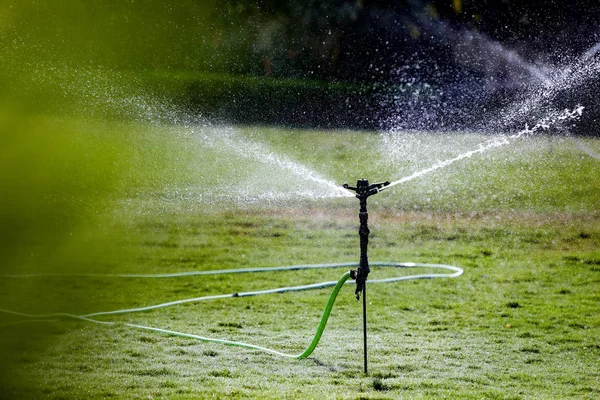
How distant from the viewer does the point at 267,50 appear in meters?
22.5

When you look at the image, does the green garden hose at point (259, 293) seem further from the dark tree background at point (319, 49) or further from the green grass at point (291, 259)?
the dark tree background at point (319, 49)

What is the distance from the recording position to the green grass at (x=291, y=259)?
5.60 metres

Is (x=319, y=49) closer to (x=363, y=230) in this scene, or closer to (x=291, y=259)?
(x=291, y=259)

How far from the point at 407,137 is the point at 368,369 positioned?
12389mm

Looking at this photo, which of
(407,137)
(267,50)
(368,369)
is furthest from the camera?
(267,50)

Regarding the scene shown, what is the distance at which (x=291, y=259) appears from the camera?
31.3 ft

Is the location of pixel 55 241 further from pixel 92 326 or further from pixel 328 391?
pixel 328 391

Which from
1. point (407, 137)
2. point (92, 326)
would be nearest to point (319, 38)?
point (407, 137)

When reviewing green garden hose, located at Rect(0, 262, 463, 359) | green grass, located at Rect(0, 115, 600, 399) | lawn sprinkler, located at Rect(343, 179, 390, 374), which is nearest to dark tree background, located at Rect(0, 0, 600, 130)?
green grass, located at Rect(0, 115, 600, 399)

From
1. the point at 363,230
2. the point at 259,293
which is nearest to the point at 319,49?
the point at 259,293

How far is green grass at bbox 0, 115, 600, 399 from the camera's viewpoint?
18.4ft

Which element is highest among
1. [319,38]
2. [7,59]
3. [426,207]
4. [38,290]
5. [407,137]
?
[319,38]

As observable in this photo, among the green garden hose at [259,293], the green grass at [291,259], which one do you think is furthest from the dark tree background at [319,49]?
the green garden hose at [259,293]

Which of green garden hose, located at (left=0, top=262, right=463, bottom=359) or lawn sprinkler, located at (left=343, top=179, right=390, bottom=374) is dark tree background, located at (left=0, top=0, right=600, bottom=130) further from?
lawn sprinkler, located at (left=343, top=179, right=390, bottom=374)
